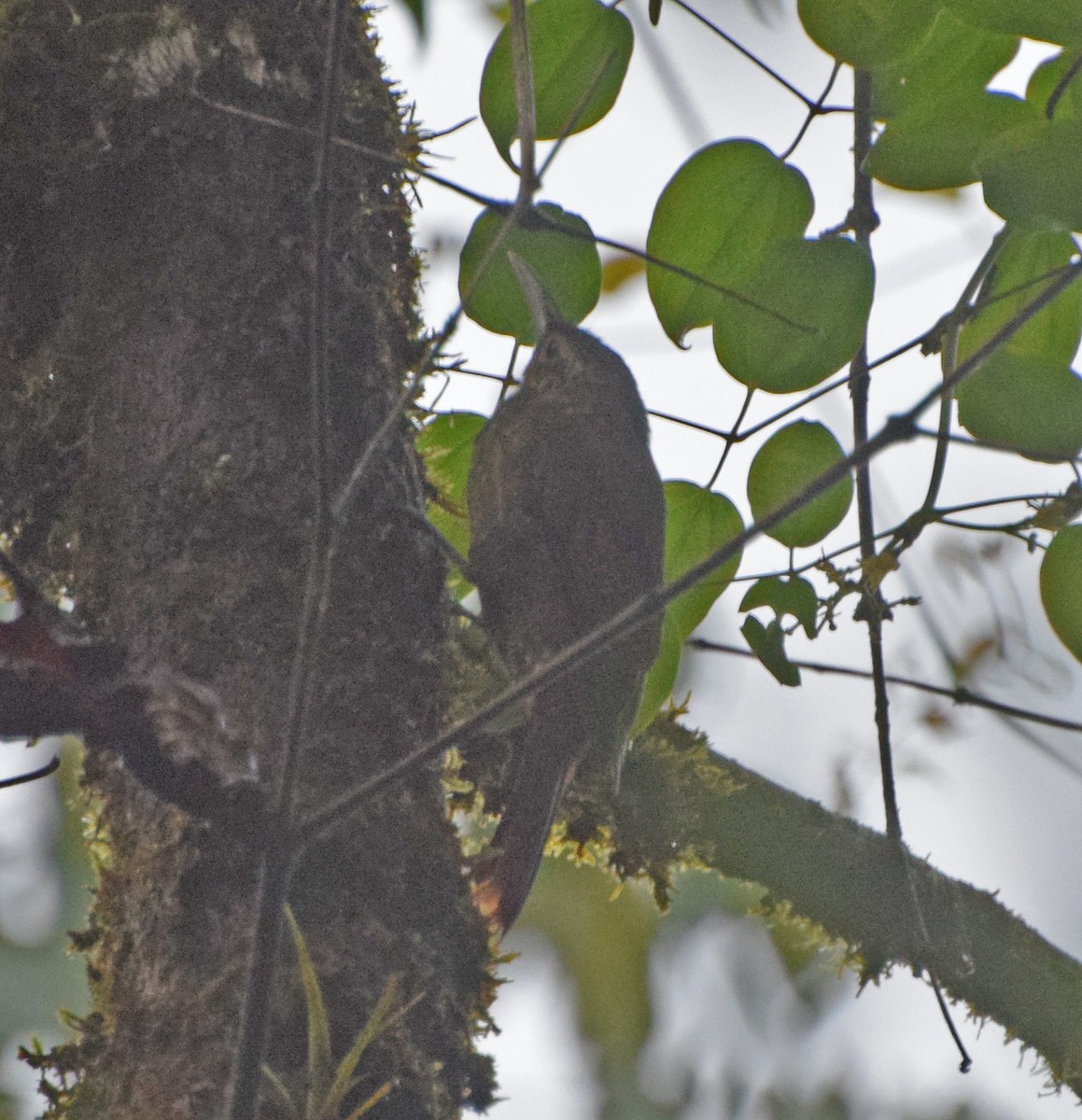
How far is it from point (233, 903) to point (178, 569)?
1.27ft

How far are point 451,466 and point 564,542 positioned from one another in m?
0.24

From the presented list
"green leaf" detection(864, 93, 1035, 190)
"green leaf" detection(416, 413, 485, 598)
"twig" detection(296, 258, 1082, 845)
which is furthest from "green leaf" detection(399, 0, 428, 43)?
"green leaf" detection(416, 413, 485, 598)

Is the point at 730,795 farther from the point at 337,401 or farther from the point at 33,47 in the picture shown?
the point at 33,47

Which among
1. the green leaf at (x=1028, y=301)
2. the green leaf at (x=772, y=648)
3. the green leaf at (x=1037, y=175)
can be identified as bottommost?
the green leaf at (x=772, y=648)

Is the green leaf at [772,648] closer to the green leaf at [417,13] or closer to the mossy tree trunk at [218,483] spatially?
the mossy tree trunk at [218,483]

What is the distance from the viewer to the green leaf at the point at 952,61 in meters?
1.64

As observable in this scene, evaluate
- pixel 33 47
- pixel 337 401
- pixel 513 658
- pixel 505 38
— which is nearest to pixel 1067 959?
pixel 513 658

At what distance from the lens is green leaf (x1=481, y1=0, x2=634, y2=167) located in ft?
5.43

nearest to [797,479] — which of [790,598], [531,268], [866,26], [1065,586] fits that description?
[790,598]

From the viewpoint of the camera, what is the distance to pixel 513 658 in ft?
7.61

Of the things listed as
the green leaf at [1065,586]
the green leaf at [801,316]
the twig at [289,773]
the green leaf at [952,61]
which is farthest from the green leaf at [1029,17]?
the twig at [289,773]

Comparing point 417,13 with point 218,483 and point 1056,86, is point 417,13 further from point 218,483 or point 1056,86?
point 1056,86

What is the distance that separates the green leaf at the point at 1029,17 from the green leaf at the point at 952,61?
0.23 metres

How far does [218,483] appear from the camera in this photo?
1.52m
